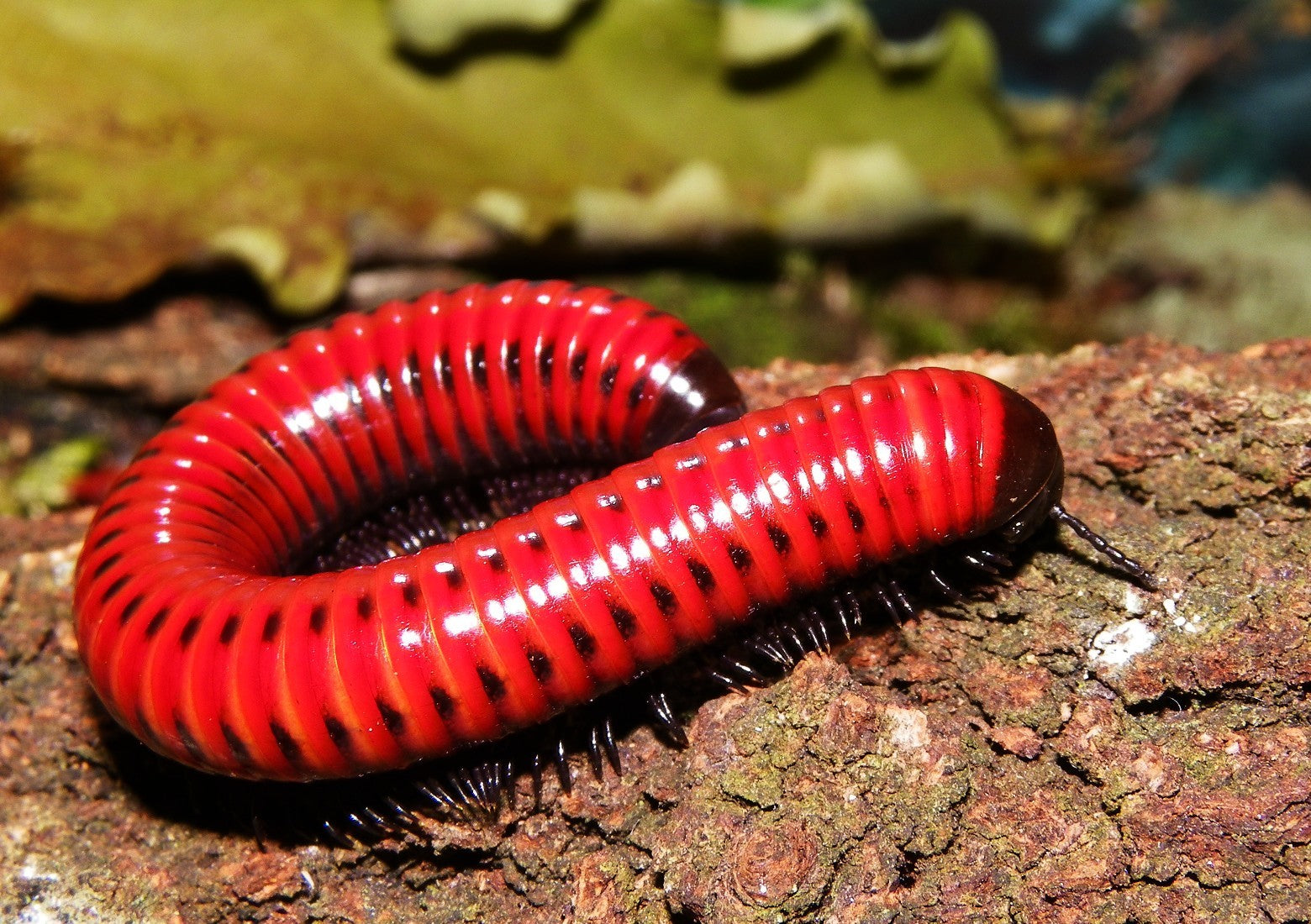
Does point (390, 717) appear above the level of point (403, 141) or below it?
below

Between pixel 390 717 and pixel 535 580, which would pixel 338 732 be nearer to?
pixel 390 717

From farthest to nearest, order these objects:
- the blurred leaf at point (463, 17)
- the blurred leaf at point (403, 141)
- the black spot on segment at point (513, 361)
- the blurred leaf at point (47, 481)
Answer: the blurred leaf at point (463, 17) → the blurred leaf at point (403, 141) → the blurred leaf at point (47, 481) → the black spot on segment at point (513, 361)

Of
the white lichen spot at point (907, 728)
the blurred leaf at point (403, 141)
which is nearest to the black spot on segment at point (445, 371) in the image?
the blurred leaf at point (403, 141)

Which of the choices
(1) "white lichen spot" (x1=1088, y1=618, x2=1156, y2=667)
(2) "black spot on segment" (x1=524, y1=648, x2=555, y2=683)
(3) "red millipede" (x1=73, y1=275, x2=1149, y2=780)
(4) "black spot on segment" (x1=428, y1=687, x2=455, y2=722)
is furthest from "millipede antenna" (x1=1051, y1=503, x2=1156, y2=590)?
(4) "black spot on segment" (x1=428, y1=687, x2=455, y2=722)

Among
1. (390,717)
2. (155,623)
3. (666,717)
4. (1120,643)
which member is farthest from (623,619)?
(1120,643)

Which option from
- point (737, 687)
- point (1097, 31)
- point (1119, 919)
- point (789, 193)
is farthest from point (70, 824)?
point (1097, 31)

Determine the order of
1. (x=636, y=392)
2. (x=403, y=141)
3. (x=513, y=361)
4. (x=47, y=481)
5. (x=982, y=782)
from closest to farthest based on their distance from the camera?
(x=982, y=782)
(x=636, y=392)
(x=513, y=361)
(x=47, y=481)
(x=403, y=141)

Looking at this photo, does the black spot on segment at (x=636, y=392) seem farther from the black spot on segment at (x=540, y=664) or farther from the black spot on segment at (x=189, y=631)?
the black spot on segment at (x=189, y=631)
